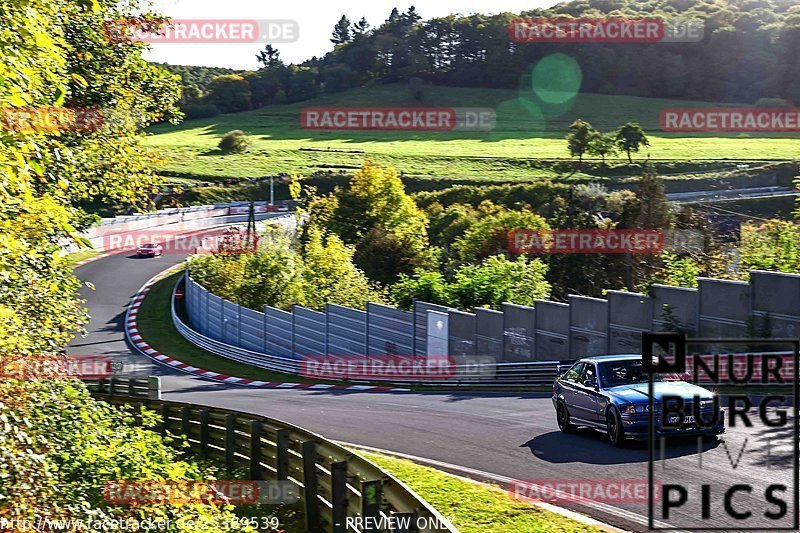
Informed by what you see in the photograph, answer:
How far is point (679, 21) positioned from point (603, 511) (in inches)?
5868

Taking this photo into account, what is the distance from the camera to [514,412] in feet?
62.4

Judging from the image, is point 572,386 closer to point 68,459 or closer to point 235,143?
point 68,459

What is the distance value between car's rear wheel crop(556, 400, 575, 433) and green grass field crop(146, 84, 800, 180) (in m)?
A: 83.5

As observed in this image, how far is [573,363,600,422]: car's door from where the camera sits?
14.7 metres

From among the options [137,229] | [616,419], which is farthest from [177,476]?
[137,229]

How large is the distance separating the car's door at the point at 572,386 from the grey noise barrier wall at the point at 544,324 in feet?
21.4

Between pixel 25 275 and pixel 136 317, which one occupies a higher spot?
pixel 25 275

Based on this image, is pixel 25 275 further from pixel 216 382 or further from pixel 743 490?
pixel 216 382

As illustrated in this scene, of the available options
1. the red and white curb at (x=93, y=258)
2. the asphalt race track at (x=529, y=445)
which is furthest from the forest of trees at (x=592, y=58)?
the asphalt race track at (x=529, y=445)

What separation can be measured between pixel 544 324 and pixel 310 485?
1492 cm

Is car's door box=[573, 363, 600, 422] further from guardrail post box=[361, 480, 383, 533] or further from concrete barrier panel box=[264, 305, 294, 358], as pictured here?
concrete barrier panel box=[264, 305, 294, 358]

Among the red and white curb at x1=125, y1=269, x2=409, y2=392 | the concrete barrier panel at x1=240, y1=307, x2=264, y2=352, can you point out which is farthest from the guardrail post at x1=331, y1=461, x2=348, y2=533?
the concrete barrier panel at x1=240, y1=307, x2=264, y2=352

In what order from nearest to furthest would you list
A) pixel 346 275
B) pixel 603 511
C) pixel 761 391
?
pixel 603 511, pixel 761 391, pixel 346 275

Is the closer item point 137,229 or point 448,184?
point 137,229
